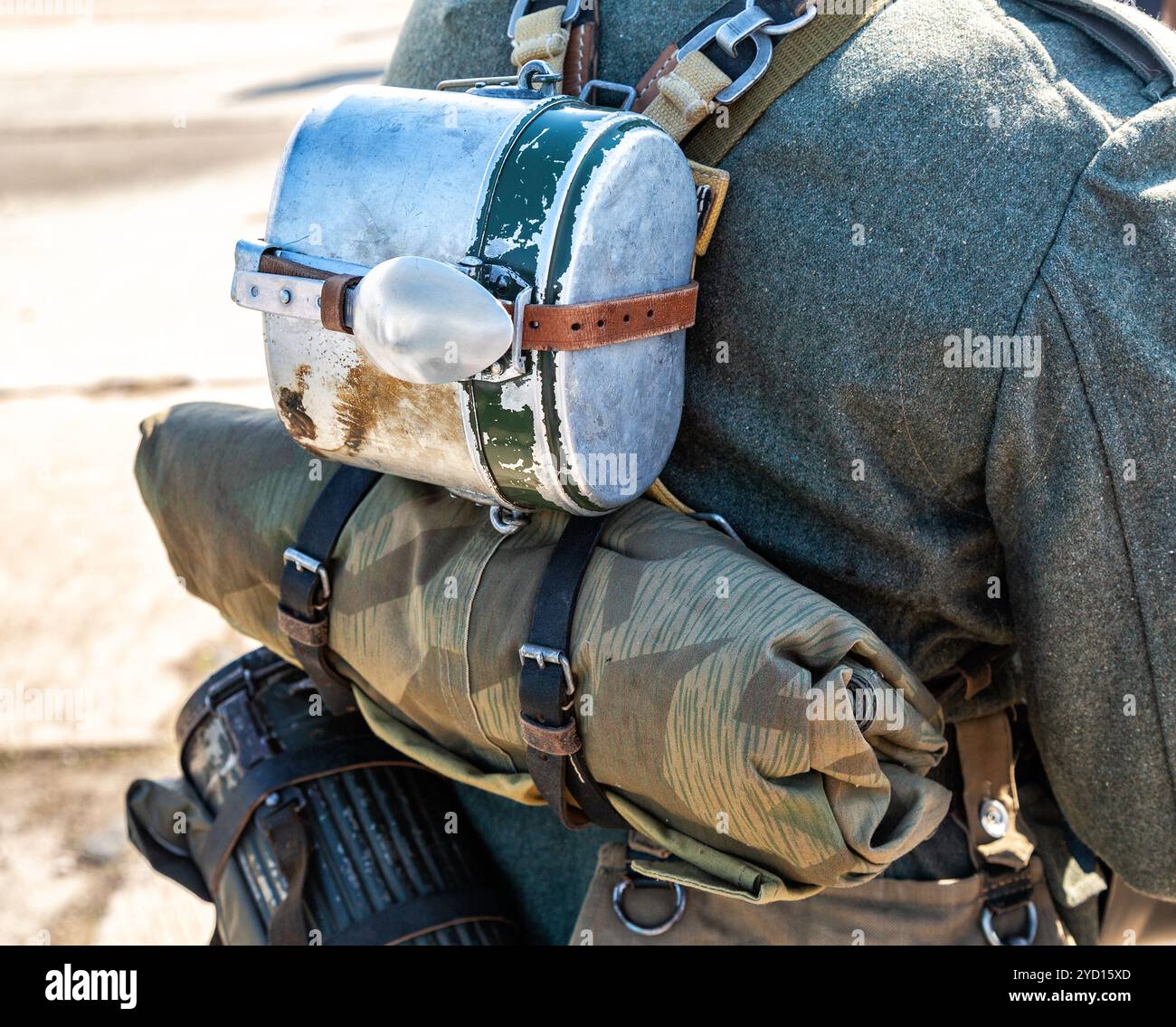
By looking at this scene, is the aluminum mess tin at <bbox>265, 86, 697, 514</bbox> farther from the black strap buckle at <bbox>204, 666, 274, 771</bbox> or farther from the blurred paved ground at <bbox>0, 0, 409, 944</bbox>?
the blurred paved ground at <bbox>0, 0, 409, 944</bbox>

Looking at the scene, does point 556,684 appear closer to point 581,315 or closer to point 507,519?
point 507,519

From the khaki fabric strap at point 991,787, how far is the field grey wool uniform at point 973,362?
9cm

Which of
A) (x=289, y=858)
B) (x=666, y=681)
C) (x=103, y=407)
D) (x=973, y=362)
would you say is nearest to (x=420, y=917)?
(x=289, y=858)

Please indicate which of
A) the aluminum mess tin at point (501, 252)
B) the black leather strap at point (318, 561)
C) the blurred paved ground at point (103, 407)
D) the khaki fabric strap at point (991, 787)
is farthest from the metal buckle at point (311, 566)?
the blurred paved ground at point (103, 407)

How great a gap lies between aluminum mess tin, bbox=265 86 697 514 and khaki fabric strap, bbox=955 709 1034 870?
0.49 meters

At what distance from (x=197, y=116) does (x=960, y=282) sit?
26.3 feet

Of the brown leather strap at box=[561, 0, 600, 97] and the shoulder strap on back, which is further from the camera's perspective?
the brown leather strap at box=[561, 0, 600, 97]

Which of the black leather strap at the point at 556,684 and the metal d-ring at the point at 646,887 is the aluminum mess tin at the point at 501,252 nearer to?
the black leather strap at the point at 556,684

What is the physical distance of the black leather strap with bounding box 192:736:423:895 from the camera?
1.44 metres

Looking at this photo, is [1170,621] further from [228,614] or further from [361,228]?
[228,614]

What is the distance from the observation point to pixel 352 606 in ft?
4.02

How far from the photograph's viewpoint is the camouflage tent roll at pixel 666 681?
38.9 inches

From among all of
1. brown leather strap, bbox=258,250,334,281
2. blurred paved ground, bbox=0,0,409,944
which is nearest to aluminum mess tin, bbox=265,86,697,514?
brown leather strap, bbox=258,250,334,281

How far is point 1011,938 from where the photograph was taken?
1.27 m
